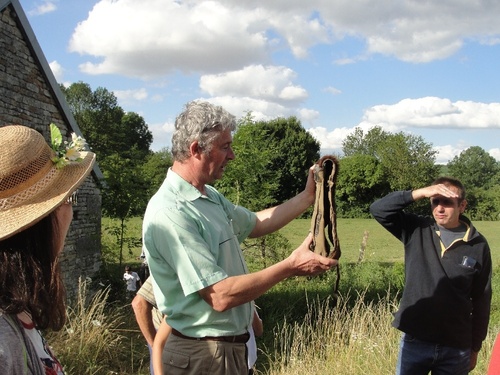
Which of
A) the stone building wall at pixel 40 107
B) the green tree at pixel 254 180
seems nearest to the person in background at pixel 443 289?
the green tree at pixel 254 180

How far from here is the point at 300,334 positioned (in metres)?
5.33

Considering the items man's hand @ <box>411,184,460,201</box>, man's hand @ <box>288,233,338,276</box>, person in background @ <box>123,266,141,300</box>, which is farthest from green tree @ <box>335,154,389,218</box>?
man's hand @ <box>288,233,338,276</box>

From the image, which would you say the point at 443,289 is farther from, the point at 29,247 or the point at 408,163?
the point at 408,163

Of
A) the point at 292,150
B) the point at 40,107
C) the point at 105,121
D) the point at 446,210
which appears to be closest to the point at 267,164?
the point at 40,107

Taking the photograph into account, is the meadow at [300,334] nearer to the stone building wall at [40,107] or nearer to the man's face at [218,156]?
the stone building wall at [40,107]

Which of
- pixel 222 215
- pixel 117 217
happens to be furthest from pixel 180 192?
pixel 117 217

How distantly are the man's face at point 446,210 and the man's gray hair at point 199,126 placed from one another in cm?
176

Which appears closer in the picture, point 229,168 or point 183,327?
point 183,327

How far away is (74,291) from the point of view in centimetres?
1062

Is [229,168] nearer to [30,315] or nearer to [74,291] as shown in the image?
[74,291]

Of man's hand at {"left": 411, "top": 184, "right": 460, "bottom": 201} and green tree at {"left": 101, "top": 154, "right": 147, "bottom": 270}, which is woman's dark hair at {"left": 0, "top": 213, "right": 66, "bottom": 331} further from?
green tree at {"left": 101, "top": 154, "right": 147, "bottom": 270}

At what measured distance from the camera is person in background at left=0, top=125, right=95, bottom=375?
138cm

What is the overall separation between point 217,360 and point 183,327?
22cm

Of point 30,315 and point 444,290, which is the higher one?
point 30,315
